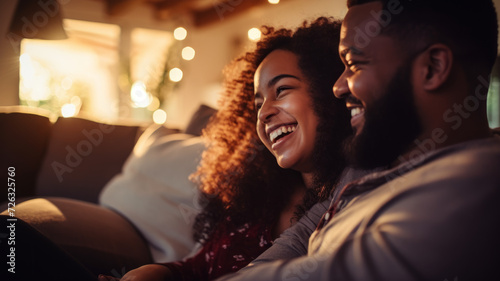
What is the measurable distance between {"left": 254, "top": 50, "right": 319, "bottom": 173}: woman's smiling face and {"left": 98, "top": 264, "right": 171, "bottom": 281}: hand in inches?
16.9

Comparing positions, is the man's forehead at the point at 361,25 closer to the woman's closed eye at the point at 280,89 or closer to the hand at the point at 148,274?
the woman's closed eye at the point at 280,89

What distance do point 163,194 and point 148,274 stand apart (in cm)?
50

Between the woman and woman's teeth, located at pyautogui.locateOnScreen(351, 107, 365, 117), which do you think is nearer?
woman's teeth, located at pyautogui.locateOnScreen(351, 107, 365, 117)

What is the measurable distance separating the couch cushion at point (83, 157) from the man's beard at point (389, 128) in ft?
5.59

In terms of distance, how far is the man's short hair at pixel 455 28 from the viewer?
0.70m

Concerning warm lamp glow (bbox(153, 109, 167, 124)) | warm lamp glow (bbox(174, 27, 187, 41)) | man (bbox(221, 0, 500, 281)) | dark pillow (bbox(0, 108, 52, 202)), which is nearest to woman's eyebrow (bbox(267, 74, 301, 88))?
man (bbox(221, 0, 500, 281))

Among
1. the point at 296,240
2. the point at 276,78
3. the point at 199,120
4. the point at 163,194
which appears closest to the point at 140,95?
the point at 199,120

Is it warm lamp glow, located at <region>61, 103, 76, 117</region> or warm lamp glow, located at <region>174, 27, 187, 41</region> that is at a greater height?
warm lamp glow, located at <region>174, 27, 187, 41</region>

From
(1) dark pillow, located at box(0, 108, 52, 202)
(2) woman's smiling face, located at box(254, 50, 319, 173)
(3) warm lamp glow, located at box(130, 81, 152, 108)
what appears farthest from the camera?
(3) warm lamp glow, located at box(130, 81, 152, 108)

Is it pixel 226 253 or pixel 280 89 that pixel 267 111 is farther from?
pixel 226 253

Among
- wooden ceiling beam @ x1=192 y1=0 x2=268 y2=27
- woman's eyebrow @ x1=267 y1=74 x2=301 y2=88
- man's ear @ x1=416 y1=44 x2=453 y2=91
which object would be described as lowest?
man's ear @ x1=416 y1=44 x2=453 y2=91

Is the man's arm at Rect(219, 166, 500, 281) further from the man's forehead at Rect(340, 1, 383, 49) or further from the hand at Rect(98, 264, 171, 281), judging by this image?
the hand at Rect(98, 264, 171, 281)

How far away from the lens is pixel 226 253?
1.19 m

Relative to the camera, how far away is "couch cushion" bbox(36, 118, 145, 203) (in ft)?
7.16
